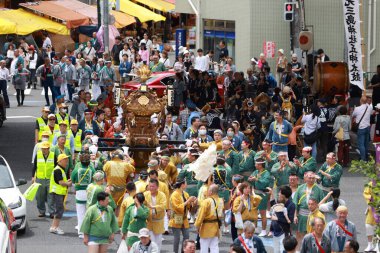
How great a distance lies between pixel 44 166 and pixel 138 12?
1579 inches

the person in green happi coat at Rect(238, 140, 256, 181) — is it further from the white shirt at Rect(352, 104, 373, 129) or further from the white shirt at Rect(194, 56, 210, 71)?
the white shirt at Rect(194, 56, 210, 71)

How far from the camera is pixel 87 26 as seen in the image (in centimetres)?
5744

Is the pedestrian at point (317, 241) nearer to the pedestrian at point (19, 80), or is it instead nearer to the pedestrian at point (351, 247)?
the pedestrian at point (351, 247)

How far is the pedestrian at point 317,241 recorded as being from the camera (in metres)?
19.4

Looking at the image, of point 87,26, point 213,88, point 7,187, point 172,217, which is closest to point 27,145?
point 213,88

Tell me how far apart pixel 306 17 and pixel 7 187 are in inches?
768

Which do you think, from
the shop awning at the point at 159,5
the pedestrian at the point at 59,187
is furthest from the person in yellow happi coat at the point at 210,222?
the shop awning at the point at 159,5

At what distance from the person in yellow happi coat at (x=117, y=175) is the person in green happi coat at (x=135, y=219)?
2.72m

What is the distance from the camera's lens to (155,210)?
2192 cm

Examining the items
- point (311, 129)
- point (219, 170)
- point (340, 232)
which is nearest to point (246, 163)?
point (219, 170)

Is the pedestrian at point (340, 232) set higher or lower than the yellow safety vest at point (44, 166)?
lower

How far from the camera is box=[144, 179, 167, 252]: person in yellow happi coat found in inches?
864

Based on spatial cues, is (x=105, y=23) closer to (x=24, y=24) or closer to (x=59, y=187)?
(x=24, y=24)

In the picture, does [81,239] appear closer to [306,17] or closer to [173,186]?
[173,186]
